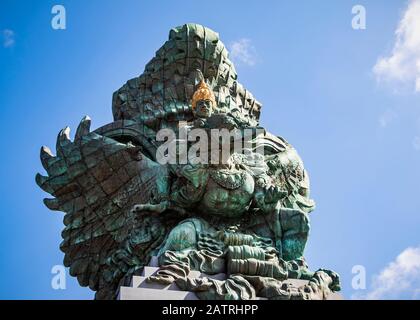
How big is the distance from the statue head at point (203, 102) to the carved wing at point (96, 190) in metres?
1.29

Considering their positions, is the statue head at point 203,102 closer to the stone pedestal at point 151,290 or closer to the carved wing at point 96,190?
the carved wing at point 96,190

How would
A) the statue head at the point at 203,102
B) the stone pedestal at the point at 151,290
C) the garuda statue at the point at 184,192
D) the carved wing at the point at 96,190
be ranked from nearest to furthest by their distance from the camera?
the stone pedestal at the point at 151,290 → the garuda statue at the point at 184,192 → the statue head at the point at 203,102 → the carved wing at the point at 96,190

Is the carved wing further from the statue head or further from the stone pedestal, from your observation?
the stone pedestal

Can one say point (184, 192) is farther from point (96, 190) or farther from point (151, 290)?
point (151, 290)

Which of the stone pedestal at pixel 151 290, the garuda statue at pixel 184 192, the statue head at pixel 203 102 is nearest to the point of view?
the stone pedestal at pixel 151 290

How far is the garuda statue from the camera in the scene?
1602cm

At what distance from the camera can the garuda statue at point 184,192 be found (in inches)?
631

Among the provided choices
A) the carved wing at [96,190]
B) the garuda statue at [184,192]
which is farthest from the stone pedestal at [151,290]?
the carved wing at [96,190]

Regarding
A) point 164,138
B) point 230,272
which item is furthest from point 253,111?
point 230,272

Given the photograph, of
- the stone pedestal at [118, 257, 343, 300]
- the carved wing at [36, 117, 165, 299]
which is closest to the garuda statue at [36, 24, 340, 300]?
the carved wing at [36, 117, 165, 299]

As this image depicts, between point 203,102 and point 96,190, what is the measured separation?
2708 millimetres

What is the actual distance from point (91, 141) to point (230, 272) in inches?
168

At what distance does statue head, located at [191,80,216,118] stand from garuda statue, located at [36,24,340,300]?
2 centimetres

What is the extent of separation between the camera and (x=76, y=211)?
61.5 feet
